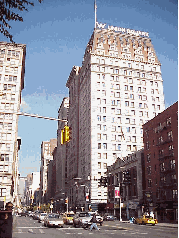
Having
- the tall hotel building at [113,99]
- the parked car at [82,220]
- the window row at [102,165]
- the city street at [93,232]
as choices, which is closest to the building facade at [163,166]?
the parked car at [82,220]

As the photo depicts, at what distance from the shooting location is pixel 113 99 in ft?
311

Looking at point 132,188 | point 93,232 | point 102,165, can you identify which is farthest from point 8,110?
point 93,232

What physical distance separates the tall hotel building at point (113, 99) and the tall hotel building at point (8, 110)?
2518 cm

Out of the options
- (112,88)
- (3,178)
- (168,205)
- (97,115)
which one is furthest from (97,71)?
(168,205)

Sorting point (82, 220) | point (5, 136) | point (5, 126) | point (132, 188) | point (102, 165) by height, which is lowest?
point (132, 188)

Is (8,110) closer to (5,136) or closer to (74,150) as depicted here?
(5,136)

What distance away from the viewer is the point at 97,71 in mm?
97688

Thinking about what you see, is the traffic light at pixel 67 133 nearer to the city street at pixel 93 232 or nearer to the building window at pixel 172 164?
the city street at pixel 93 232

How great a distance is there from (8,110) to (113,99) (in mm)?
36332

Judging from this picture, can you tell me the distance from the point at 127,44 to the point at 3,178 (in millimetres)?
68952

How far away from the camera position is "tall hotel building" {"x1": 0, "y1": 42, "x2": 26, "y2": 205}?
76556 millimetres

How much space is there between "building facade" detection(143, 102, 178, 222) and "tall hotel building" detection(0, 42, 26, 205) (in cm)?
3970

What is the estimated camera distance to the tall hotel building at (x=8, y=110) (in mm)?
76556

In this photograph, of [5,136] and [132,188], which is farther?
[5,136]
